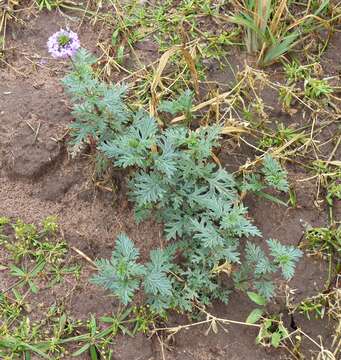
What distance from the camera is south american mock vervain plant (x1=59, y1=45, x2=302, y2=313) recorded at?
2438 millimetres

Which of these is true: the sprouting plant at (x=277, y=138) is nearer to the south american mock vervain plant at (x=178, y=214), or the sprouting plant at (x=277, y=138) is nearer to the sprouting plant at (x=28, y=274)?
the south american mock vervain plant at (x=178, y=214)

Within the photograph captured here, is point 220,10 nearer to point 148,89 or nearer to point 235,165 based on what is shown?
point 148,89

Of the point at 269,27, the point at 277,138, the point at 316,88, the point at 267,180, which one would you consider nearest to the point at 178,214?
the point at 267,180

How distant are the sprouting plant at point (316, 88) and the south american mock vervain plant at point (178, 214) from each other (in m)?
0.54

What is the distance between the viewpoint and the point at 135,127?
8.66ft

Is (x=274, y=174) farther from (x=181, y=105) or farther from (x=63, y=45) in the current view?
(x=63, y=45)

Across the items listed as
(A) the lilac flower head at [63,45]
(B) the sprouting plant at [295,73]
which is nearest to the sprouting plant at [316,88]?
(B) the sprouting plant at [295,73]

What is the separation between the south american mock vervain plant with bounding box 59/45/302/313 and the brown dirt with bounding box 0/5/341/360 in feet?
0.43

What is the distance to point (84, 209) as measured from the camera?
2822 millimetres

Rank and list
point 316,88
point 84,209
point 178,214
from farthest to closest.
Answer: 1. point 316,88
2. point 84,209
3. point 178,214

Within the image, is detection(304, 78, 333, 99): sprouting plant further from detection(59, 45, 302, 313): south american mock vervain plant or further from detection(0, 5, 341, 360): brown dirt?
detection(59, 45, 302, 313): south american mock vervain plant

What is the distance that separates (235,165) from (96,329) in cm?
96

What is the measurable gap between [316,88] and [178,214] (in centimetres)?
99

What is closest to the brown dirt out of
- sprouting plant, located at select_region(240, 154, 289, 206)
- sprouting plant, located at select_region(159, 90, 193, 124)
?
sprouting plant, located at select_region(240, 154, 289, 206)
